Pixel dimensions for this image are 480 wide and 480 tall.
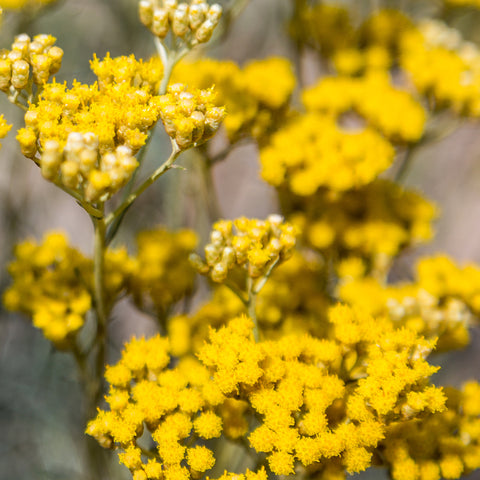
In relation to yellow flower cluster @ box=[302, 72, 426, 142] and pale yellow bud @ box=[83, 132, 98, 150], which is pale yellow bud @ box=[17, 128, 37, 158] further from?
yellow flower cluster @ box=[302, 72, 426, 142]

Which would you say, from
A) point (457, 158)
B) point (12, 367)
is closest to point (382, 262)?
point (12, 367)

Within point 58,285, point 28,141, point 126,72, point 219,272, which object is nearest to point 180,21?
point 126,72

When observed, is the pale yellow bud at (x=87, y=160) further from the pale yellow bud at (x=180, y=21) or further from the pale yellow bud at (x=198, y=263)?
the pale yellow bud at (x=180, y=21)

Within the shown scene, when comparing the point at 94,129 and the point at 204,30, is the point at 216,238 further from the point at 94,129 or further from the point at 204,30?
the point at 204,30

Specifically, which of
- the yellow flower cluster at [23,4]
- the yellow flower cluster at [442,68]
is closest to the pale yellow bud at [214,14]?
the yellow flower cluster at [23,4]

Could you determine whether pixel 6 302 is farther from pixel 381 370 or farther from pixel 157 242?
pixel 381 370

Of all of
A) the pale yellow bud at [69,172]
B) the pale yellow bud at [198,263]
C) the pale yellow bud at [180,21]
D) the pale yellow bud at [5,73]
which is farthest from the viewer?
the pale yellow bud at [180,21]

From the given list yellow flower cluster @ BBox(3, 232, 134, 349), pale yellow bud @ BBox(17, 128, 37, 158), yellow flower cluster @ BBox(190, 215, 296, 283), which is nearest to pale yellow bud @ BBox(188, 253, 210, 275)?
yellow flower cluster @ BBox(190, 215, 296, 283)
